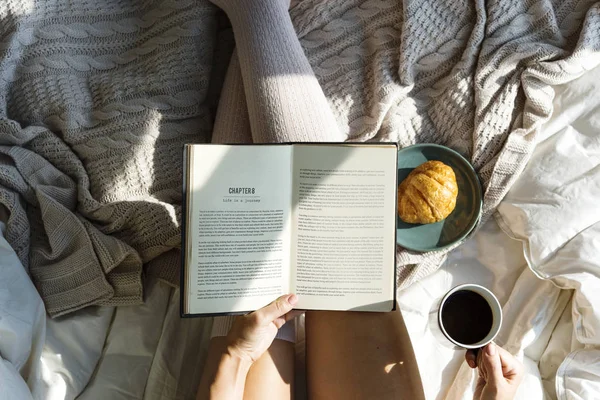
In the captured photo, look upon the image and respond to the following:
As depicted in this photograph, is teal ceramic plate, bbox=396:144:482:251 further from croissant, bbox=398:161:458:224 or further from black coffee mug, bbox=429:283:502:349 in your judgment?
black coffee mug, bbox=429:283:502:349

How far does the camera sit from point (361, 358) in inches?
31.0

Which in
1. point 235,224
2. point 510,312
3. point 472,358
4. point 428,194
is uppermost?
point 235,224

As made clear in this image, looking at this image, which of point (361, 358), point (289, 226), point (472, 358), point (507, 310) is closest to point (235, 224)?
point (289, 226)

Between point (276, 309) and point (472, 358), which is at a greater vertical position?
point (276, 309)

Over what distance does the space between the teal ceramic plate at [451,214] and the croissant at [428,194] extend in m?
0.03

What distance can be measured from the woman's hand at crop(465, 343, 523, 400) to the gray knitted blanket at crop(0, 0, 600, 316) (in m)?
0.23

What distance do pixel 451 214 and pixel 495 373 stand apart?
0.32m

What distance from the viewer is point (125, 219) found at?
0.90m

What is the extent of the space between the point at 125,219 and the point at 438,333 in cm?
60

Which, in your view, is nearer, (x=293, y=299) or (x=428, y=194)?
(x=293, y=299)

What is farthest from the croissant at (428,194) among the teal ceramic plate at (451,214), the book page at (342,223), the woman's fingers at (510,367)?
the woman's fingers at (510,367)

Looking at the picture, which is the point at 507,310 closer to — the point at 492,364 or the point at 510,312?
the point at 510,312

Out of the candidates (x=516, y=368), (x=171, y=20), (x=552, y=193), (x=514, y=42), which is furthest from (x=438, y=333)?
(x=171, y=20)

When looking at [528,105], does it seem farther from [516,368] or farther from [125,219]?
[125,219]
